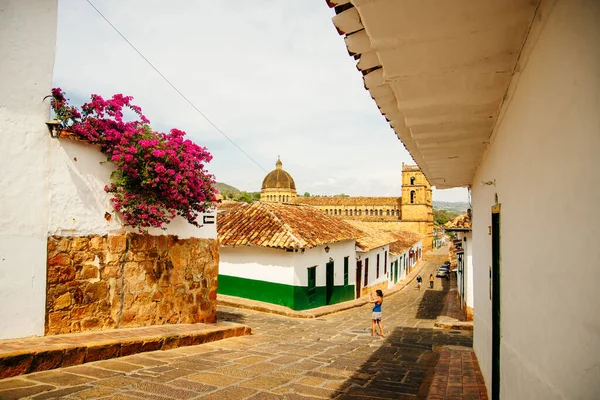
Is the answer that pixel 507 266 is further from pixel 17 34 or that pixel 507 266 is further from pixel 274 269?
pixel 274 269

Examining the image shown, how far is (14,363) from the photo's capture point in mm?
4258

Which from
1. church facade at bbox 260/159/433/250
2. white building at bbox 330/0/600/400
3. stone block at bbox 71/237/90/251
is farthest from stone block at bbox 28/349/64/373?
church facade at bbox 260/159/433/250

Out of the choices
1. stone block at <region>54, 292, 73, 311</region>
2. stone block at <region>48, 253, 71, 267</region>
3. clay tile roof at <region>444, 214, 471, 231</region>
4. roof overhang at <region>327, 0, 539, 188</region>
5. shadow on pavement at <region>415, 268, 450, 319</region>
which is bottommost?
shadow on pavement at <region>415, 268, 450, 319</region>

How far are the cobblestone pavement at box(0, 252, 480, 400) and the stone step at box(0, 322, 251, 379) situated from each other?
12cm

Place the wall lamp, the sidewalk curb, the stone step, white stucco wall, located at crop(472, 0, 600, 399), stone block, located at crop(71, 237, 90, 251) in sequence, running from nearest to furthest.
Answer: white stucco wall, located at crop(472, 0, 600, 399), the stone step, the wall lamp, stone block, located at crop(71, 237, 90, 251), the sidewalk curb

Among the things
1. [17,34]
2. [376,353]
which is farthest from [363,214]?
[17,34]

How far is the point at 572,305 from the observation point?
5.41 feet

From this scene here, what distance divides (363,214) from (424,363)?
59.2 meters

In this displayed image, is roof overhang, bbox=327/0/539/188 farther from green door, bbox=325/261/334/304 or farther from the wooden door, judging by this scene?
the wooden door

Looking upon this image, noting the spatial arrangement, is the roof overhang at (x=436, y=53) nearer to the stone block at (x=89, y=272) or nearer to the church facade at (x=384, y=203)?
the stone block at (x=89, y=272)

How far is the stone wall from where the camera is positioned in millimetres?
5570

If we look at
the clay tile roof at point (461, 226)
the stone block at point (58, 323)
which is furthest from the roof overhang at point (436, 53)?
the clay tile roof at point (461, 226)

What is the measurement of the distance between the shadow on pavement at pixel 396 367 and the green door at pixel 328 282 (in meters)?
A: 6.88

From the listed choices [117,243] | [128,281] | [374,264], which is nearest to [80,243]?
[117,243]
